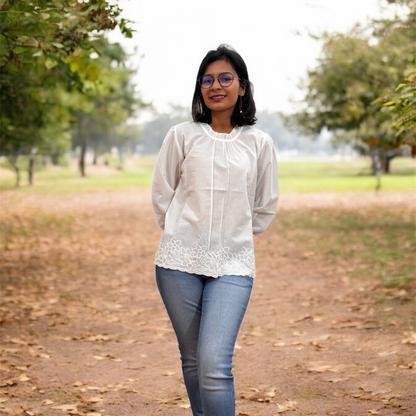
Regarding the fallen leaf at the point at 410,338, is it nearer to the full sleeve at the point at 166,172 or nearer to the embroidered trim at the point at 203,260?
the embroidered trim at the point at 203,260

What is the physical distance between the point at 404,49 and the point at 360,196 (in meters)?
17.5

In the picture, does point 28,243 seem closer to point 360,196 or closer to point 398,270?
point 398,270

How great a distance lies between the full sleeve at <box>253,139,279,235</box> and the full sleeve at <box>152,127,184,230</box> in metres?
0.43

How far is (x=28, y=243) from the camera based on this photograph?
48.3ft

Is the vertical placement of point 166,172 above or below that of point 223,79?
below

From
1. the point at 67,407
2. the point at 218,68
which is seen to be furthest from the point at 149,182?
the point at 218,68

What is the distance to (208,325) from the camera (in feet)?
10.7

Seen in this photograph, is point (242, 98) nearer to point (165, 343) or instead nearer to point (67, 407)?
point (67, 407)

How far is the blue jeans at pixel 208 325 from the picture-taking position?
10.6 feet

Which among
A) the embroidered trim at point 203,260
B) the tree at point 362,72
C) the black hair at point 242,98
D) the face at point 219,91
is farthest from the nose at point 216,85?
the tree at point 362,72

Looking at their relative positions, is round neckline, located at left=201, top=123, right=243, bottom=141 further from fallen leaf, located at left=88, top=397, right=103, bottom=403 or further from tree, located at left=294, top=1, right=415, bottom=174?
tree, located at left=294, top=1, right=415, bottom=174

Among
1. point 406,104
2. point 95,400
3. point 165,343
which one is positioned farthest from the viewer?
point 165,343

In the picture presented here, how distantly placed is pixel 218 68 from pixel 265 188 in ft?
2.22

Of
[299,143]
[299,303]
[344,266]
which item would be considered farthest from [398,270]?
[299,143]
